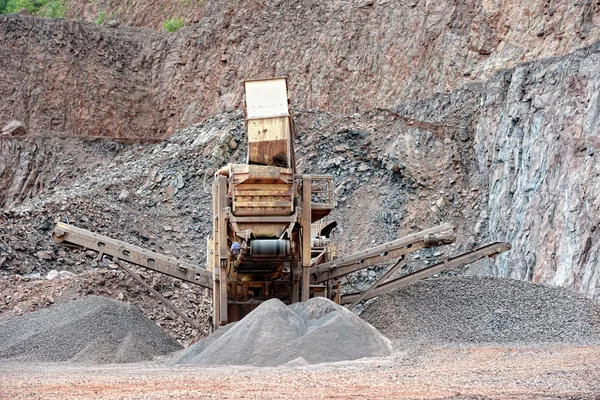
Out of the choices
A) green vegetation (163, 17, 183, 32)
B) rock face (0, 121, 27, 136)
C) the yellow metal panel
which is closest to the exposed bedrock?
the yellow metal panel

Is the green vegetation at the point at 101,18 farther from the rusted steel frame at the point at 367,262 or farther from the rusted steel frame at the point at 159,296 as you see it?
the rusted steel frame at the point at 367,262

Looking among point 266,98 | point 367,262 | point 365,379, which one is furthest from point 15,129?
point 365,379

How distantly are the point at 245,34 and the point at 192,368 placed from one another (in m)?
34.6

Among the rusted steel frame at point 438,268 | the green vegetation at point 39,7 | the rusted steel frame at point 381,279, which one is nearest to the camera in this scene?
the rusted steel frame at point 381,279

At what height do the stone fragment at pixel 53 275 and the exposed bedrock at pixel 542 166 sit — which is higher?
the exposed bedrock at pixel 542 166

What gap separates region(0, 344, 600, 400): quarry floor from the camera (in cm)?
949

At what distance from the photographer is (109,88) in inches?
1957

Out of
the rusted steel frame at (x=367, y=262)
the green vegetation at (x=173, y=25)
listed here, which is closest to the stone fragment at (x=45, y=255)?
the rusted steel frame at (x=367, y=262)

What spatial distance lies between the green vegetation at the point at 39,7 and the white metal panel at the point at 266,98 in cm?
4367

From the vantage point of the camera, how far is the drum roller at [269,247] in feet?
52.4

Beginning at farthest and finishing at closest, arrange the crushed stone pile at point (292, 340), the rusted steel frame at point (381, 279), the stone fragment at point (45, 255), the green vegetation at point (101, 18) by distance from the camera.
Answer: the green vegetation at point (101, 18), the stone fragment at point (45, 255), the rusted steel frame at point (381, 279), the crushed stone pile at point (292, 340)

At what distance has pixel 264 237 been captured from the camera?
53.3 ft

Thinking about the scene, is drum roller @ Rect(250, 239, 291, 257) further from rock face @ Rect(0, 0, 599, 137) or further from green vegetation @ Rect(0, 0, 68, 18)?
green vegetation @ Rect(0, 0, 68, 18)

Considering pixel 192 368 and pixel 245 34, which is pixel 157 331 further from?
pixel 245 34
